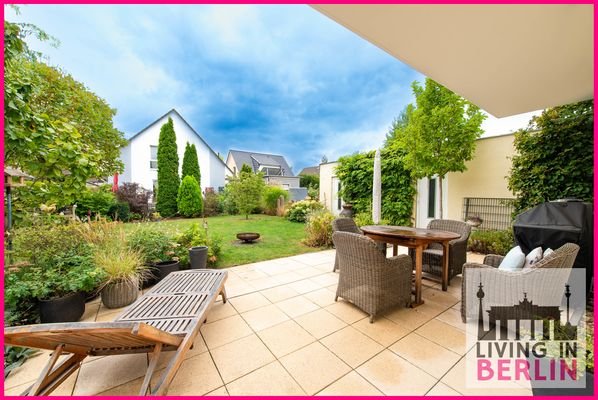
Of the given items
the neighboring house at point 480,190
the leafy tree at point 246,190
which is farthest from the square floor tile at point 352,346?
the leafy tree at point 246,190

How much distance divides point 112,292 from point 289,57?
9463 mm

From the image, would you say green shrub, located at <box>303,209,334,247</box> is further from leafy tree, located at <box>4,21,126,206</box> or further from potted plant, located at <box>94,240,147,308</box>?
leafy tree, located at <box>4,21,126,206</box>

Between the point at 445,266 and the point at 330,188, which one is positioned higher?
the point at 330,188

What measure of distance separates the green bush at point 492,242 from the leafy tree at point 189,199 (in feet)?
35.7

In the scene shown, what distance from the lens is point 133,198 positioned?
997 centimetres

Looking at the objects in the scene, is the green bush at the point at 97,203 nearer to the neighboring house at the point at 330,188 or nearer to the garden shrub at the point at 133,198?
the garden shrub at the point at 133,198

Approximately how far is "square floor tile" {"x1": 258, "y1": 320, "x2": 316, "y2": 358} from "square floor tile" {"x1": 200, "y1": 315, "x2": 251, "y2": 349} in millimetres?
201

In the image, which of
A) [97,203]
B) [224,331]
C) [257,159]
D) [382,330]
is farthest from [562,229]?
Result: [257,159]

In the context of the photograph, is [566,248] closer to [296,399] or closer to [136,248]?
[296,399]

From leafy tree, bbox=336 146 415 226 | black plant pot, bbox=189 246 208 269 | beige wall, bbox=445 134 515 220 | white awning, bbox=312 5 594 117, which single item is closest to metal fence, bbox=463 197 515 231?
beige wall, bbox=445 134 515 220

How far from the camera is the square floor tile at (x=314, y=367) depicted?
1.54 m

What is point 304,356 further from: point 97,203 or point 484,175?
point 97,203

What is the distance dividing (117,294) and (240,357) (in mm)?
1884

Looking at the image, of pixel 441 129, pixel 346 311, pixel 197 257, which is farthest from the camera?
pixel 441 129
